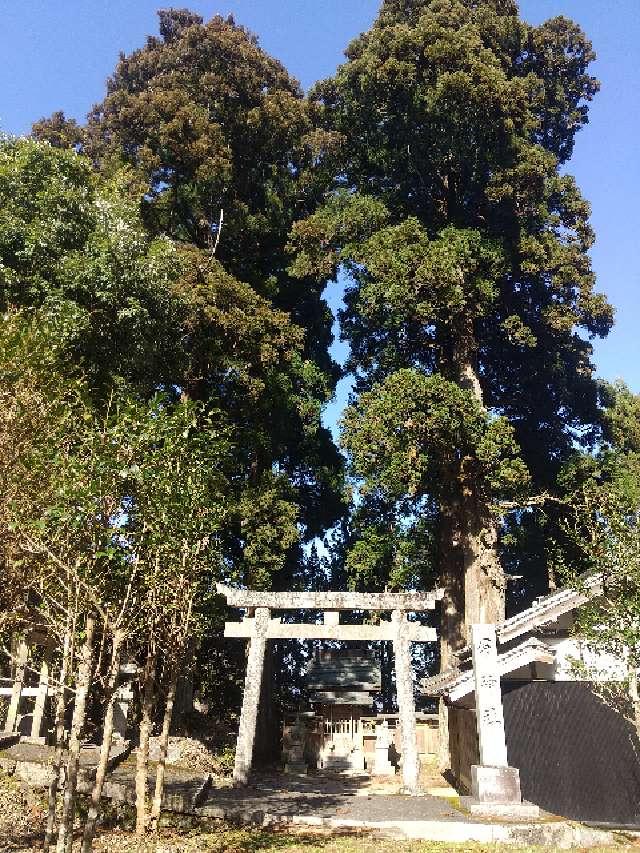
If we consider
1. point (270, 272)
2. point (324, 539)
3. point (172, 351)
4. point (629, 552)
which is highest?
point (270, 272)

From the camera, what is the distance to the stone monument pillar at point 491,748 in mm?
11992

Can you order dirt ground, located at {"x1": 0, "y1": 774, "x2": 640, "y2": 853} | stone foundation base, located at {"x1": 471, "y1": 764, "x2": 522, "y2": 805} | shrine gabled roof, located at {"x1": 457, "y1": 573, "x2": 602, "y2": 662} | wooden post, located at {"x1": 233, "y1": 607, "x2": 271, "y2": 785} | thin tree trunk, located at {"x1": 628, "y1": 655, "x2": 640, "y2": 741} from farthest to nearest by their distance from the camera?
wooden post, located at {"x1": 233, "y1": 607, "x2": 271, "y2": 785}, shrine gabled roof, located at {"x1": 457, "y1": 573, "x2": 602, "y2": 662}, stone foundation base, located at {"x1": 471, "y1": 764, "x2": 522, "y2": 805}, thin tree trunk, located at {"x1": 628, "y1": 655, "x2": 640, "y2": 741}, dirt ground, located at {"x1": 0, "y1": 774, "x2": 640, "y2": 853}

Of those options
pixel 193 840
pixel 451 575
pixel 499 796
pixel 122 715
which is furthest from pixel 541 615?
pixel 122 715

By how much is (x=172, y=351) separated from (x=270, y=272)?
8605 mm

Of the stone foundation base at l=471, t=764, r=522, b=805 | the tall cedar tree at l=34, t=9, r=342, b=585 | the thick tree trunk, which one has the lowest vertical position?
the stone foundation base at l=471, t=764, r=522, b=805

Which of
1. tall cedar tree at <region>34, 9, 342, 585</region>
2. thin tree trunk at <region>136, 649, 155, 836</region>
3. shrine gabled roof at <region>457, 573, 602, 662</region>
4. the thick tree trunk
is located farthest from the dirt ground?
tall cedar tree at <region>34, 9, 342, 585</region>

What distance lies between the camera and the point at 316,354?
26.8 meters

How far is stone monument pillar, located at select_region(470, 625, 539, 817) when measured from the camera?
39.3 ft

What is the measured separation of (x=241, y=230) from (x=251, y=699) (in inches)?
666

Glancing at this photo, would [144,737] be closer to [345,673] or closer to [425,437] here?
[425,437]

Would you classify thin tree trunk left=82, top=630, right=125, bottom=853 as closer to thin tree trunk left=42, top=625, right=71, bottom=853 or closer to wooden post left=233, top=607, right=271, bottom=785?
thin tree trunk left=42, top=625, right=71, bottom=853

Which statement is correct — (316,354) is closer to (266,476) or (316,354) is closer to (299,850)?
(266,476)

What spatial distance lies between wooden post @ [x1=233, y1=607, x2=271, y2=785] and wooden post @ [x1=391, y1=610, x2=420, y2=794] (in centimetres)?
357

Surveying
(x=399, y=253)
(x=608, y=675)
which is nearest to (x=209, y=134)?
(x=399, y=253)
